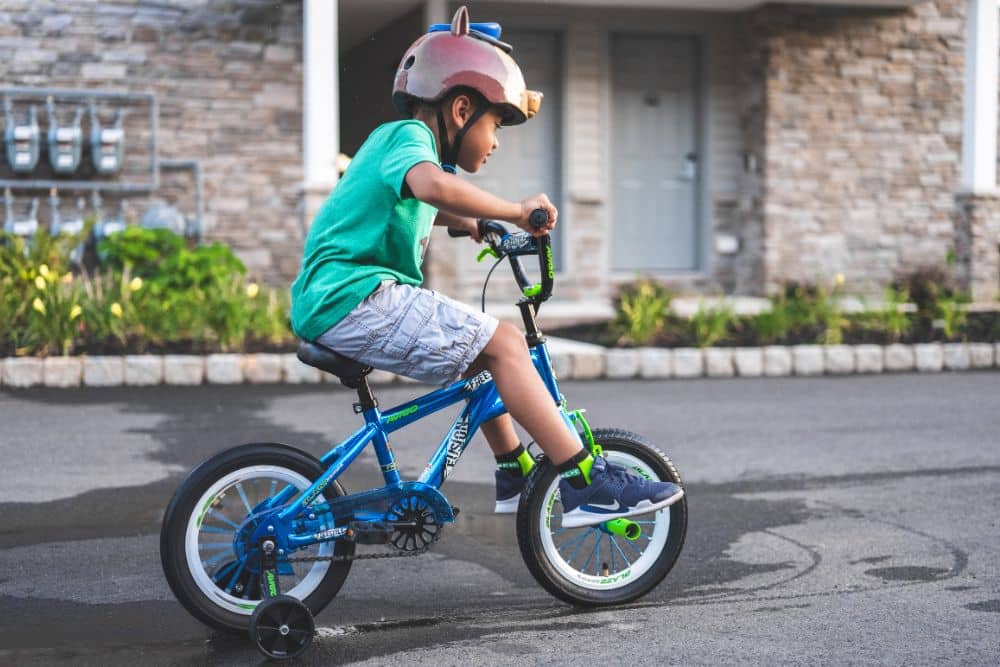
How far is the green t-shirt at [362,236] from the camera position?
3.66m

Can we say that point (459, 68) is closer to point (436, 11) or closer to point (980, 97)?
point (436, 11)

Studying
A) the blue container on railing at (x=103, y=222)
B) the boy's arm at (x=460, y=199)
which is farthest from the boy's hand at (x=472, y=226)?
the blue container on railing at (x=103, y=222)

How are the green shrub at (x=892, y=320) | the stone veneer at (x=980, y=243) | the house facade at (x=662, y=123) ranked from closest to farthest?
the green shrub at (x=892, y=320) → the house facade at (x=662, y=123) → the stone veneer at (x=980, y=243)

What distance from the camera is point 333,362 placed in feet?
12.1

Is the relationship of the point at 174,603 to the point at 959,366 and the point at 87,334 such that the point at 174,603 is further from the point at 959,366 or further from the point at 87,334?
the point at 959,366

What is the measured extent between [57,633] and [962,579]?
2947mm

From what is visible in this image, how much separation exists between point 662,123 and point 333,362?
11.9 m

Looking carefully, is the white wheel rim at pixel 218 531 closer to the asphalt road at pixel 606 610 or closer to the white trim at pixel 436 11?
the asphalt road at pixel 606 610

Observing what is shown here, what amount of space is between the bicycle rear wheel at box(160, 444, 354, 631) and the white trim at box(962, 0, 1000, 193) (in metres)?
11.8

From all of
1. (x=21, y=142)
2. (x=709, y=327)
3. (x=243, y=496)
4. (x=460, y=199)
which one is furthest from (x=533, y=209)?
(x=21, y=142)

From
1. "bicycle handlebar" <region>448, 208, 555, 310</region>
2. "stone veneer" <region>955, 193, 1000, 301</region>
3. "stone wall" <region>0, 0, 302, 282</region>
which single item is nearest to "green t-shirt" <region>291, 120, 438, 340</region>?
"bicycle handlebar" <region>448, 208, 555, 310</region>

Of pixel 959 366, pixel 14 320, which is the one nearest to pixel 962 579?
pixel 959 366

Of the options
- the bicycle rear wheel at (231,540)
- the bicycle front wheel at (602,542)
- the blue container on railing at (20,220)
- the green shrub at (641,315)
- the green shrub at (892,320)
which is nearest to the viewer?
the bicycle rear wheel at (231,540)

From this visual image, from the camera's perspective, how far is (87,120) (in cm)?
1315
